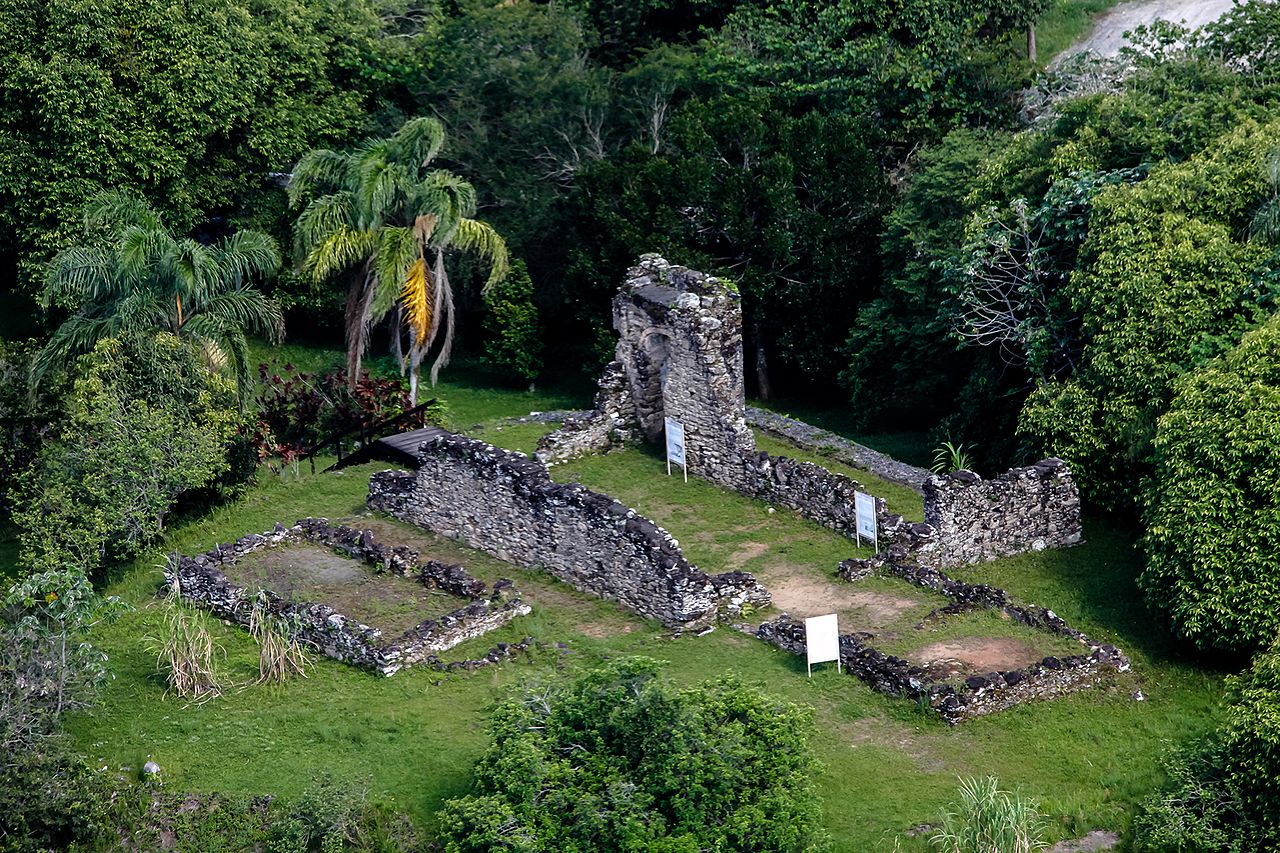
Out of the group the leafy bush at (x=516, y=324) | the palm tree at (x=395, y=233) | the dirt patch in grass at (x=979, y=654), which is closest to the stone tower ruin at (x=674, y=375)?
the palm tree at (x=395, y=233)

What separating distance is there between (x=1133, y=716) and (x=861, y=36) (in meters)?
21.3

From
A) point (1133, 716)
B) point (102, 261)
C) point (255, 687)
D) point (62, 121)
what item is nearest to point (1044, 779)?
point (1133, 716)

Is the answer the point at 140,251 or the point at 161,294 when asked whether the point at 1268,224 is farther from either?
the point at 140,251

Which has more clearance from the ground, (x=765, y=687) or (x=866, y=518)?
(x=866, y=518)

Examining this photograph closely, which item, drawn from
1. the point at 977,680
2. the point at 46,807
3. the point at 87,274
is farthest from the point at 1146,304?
the point at 87,274

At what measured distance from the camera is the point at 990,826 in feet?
67.5

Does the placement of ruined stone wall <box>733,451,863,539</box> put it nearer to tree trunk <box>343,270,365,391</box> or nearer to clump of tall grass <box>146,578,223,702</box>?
tree trunk <box>343,270,365,391</box>

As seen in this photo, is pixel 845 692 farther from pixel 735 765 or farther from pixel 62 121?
pixel 62 121

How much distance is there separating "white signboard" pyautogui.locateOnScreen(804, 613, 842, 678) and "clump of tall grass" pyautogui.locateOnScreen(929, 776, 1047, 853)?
11.4 feet

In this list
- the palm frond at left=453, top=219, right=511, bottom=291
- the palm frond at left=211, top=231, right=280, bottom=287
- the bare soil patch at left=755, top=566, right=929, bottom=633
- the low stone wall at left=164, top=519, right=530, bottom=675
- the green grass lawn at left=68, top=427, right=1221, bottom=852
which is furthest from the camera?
the palm frond at left=453, top=219, right=511, bottom=291

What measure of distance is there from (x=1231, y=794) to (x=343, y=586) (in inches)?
479

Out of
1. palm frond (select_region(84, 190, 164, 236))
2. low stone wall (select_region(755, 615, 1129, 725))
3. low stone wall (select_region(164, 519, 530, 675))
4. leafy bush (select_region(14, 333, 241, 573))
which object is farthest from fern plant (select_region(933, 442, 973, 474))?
palm frond (select_region(84, 190, 164, 236))

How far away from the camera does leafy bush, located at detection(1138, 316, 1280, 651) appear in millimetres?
23719

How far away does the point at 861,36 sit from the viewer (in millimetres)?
40938
